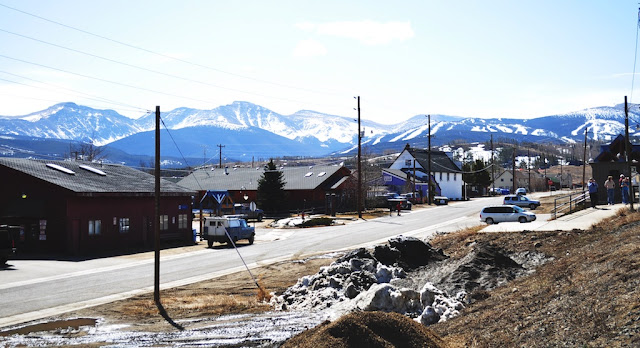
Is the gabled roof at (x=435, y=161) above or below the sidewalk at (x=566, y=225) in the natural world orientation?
above

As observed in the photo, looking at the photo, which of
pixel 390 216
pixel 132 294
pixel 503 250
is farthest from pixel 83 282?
pixel 390 216

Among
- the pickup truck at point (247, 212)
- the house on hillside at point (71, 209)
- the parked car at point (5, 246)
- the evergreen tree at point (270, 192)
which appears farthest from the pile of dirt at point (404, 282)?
the evergreen tree at point (270, 192)

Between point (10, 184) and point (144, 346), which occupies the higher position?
point (10, 184)

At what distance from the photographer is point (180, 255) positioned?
124 ft

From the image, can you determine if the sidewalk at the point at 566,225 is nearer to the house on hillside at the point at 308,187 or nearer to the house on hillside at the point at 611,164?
the house on hillside at the point at 611,164

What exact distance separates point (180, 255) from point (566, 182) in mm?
173156

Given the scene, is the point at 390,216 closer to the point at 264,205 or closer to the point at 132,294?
the point at 264,205

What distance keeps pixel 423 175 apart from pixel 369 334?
3636 inches

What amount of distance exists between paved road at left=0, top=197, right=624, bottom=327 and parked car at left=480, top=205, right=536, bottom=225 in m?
3.49

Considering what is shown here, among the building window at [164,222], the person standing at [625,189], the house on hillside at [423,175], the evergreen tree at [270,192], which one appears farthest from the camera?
the house on hillside at [423,175]

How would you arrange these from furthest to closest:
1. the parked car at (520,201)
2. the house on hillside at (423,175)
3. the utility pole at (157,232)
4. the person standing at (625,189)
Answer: the house on hillside at (423,175), the parked car at (520,201), the person standing at (625,189), the utility pole at (157,232)

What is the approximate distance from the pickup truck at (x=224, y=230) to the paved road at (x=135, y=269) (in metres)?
1.13

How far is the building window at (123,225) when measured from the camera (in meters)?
40.1

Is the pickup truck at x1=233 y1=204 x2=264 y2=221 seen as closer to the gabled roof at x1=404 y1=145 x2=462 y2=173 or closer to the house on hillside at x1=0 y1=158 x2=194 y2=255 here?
the house on hillside at x1=0 y1=158 x2=194 y2=255
